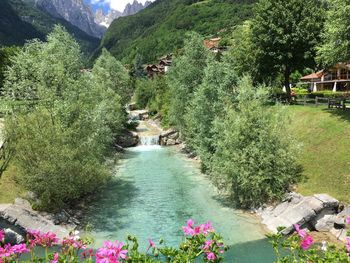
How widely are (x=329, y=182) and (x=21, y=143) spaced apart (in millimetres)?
23484

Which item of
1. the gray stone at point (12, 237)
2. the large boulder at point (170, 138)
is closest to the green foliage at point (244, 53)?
the large boulder at point (170, 138)

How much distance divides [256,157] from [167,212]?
8.20 m

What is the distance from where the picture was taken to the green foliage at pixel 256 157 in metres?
30.0

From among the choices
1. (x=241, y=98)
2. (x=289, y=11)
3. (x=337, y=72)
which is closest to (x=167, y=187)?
(x=241, y=98)

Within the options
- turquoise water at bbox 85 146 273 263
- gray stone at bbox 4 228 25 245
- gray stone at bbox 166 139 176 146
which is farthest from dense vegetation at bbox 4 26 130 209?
gray stone at bbox 166 139 176 146

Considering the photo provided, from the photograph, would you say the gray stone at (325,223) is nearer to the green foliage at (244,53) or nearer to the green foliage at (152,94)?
the green foliage at (244,53)

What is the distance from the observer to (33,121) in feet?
101

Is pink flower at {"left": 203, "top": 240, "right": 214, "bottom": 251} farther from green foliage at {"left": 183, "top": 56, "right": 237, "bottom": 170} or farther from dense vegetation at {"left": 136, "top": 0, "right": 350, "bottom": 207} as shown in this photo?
green foliage at {"left": 183, "top": 56, "right": 237, "bottom": 170}

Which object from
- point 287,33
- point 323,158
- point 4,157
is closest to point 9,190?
point 4,157

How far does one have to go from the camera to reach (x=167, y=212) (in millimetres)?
31062

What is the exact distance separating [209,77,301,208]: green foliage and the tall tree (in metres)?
21.9

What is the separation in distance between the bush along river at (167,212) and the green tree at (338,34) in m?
17.9

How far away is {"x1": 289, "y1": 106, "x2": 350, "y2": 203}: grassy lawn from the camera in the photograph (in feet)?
98.0

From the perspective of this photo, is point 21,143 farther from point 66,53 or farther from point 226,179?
point 66,53
